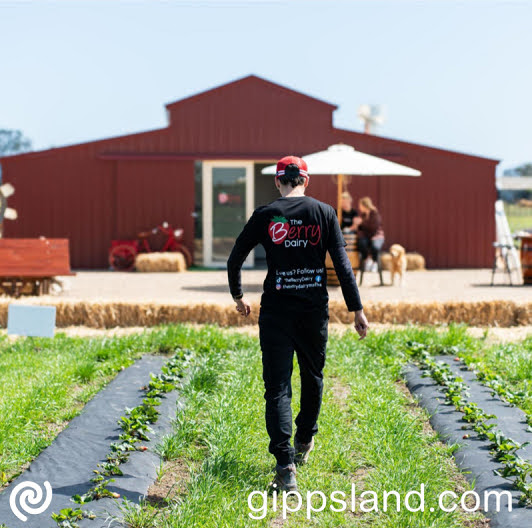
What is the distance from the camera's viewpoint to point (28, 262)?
11.0 metres

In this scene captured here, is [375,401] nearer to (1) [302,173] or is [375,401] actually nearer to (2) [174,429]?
(2) [174,429]

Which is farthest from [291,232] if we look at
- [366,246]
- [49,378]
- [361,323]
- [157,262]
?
[157,262]

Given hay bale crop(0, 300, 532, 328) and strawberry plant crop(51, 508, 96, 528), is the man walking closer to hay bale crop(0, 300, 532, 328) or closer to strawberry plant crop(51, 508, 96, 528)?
strawberry plant crop(51, 508, 96, 528)

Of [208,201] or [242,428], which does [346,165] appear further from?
[242,428]

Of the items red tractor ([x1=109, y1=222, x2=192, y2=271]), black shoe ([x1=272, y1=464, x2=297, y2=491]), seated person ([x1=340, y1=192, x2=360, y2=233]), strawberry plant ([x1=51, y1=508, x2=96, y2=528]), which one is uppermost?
seated person ([x1=340, y1=192, x2=360, y2=233])

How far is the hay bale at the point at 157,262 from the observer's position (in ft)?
53.9

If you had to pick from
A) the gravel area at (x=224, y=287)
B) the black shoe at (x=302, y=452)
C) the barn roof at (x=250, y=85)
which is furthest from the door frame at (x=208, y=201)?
the black shoe at (x=302, y=452)

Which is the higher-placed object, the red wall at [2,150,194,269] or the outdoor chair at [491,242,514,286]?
the red wall at [2,150,194,269]

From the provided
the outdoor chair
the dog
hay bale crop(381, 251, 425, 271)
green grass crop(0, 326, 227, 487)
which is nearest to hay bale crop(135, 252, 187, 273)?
hay bale crop(381, 251, 425, 271)

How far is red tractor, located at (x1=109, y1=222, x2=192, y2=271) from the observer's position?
1708 centimetres

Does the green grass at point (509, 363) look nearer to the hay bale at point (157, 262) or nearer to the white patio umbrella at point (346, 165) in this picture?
the white patio umbrella at point (346, 165)

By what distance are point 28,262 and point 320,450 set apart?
293 inches

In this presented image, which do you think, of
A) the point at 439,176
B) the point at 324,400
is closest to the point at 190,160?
the point at 439,176

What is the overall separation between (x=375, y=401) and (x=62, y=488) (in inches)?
86.1
